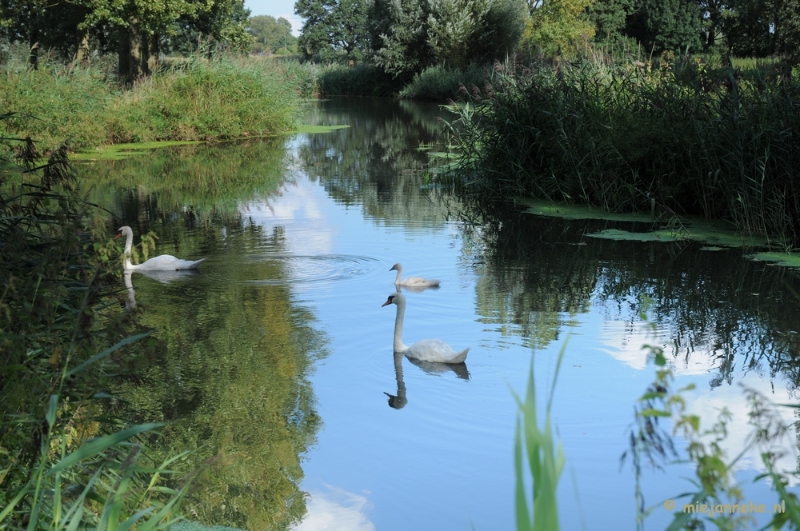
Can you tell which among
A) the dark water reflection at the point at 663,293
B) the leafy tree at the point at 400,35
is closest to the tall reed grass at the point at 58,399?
the dark water reflection at the point at 663,293

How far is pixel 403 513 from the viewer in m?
4.39

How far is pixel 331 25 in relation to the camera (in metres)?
85.7

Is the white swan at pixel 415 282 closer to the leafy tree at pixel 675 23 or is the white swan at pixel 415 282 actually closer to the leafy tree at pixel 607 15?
the leafy tree at pixel 675 23

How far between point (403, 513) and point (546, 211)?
835cm

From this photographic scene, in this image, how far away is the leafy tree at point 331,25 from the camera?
8469 centimetres

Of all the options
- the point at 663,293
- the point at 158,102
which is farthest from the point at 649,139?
the point at 158,102

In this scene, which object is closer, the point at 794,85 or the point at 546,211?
the point at 794,85

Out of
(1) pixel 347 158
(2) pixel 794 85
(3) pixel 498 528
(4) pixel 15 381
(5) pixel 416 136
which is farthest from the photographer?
(5) pixel 416 136

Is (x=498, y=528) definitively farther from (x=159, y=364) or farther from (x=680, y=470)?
(x=159, y=364)

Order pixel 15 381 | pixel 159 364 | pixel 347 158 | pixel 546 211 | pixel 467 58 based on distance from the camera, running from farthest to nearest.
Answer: pixel 467 58, pixel 347 158, pixel 546 211, pixel 159 364, pixel 15 381

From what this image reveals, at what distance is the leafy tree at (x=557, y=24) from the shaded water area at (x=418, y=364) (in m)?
41.0

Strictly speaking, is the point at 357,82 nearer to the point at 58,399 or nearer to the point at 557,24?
the point at 557,24

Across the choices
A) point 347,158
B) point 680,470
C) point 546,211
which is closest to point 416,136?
point 347,158

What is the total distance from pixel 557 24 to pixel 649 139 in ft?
144
